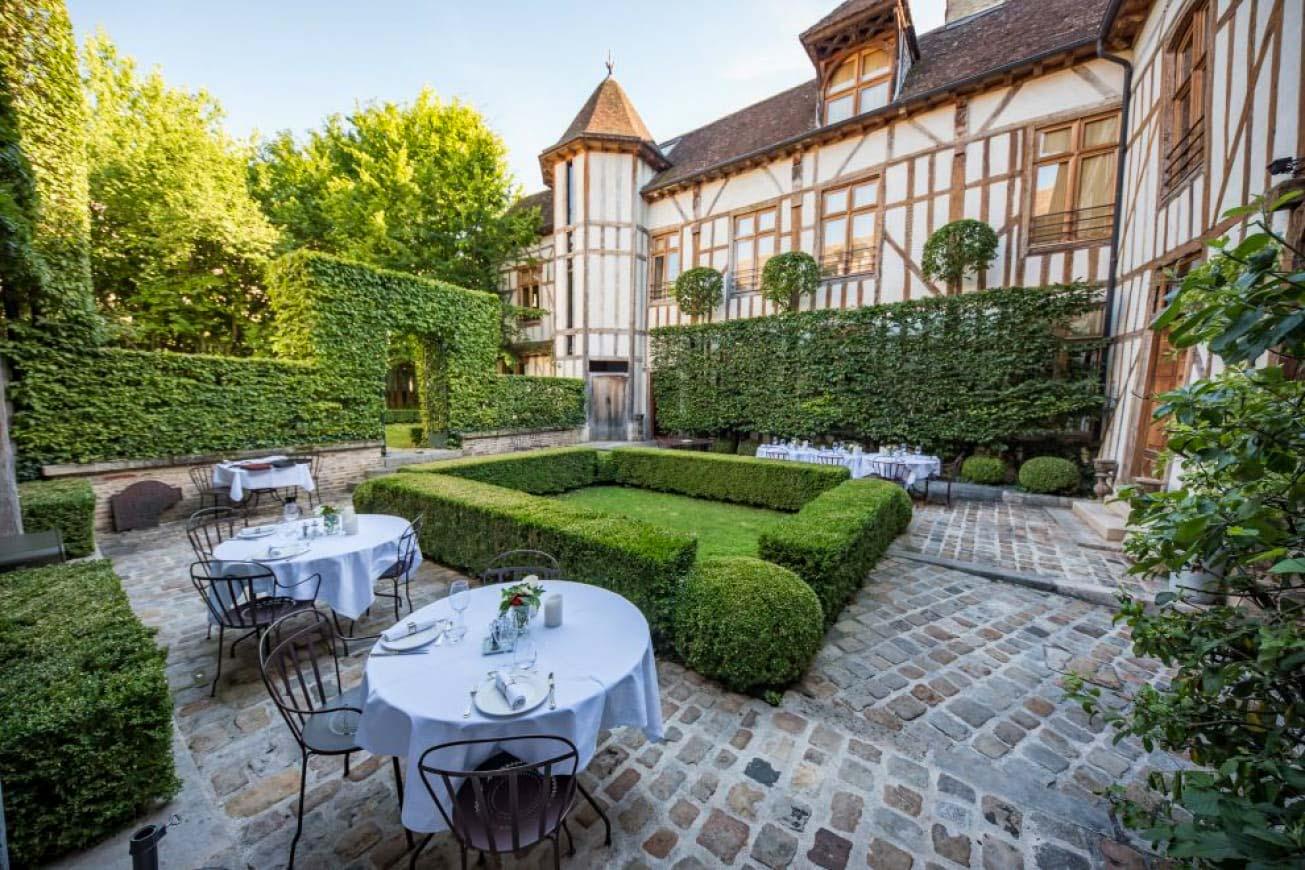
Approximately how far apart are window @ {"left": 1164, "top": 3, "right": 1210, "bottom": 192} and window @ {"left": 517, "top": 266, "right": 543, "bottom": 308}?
15974 mm

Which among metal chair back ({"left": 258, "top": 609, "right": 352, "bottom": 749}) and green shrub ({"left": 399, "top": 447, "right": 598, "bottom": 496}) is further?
green shrub ({"left": 399, "top": 447, "right": 598, "bottom": 496})

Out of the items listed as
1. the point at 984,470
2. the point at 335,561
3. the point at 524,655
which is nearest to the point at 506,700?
the point at 524,655

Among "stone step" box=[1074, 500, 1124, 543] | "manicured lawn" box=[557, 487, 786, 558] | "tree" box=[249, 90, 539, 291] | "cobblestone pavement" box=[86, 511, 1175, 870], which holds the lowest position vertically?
"cobblestone pavement" box=[86, 511, 1175, 870]

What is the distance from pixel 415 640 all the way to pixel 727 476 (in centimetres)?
669

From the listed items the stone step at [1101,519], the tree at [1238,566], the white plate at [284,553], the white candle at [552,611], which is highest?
the tree at [1238,566]

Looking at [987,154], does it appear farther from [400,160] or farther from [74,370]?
[74,370]

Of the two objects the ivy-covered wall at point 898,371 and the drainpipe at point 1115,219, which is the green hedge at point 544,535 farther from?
the drainpipe at point 1115,219

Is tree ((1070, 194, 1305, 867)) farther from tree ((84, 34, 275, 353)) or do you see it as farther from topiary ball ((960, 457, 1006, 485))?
tree ((84, 34, 275, 353))

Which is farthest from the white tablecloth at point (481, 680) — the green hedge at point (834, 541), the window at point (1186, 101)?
the window at point (1186, 101)

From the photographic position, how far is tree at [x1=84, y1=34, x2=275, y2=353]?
11922 mm

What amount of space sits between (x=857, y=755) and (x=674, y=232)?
15.0 metres

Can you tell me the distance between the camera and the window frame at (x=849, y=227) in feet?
37.4

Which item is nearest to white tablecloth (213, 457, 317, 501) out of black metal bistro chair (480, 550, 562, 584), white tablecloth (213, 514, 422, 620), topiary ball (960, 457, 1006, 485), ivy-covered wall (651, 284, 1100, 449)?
white tablecloth (213, 514, 422, 620)

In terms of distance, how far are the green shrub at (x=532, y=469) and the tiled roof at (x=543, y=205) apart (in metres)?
11.0
